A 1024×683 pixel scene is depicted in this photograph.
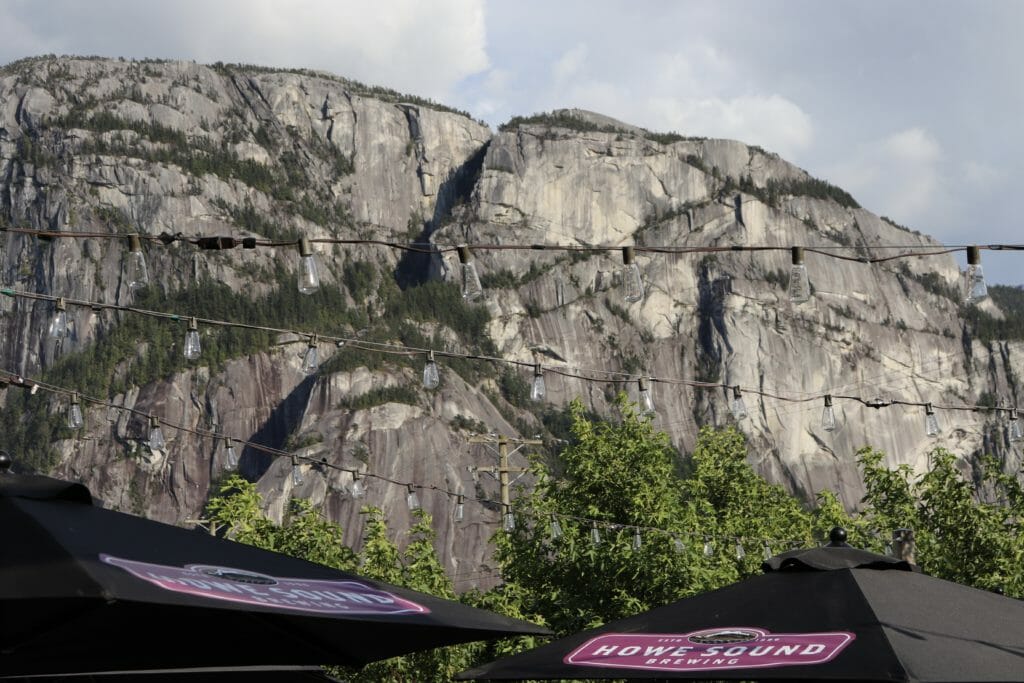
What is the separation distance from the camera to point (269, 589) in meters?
5.46

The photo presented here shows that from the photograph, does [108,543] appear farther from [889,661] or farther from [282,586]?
[889,661]

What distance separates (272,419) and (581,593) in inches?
4924

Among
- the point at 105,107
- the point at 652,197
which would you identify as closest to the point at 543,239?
the point at 652,197

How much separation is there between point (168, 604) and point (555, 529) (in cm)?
1497

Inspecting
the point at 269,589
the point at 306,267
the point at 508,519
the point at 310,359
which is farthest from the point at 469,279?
the point at 508,519

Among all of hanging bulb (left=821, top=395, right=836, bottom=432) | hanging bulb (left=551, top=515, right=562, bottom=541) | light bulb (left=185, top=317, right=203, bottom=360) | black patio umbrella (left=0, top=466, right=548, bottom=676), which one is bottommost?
black patio umbrella (left=0, top=466, right=548, bottom=676)

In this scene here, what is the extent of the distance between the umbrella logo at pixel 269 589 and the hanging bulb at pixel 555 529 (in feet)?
42.5

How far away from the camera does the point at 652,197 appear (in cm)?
18162

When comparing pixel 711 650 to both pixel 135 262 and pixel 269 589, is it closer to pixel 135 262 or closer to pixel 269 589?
pixel 269 589

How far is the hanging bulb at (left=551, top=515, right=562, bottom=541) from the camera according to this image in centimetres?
1909

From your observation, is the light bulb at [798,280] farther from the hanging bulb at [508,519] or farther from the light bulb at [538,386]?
the hanging bulb at [508,519]

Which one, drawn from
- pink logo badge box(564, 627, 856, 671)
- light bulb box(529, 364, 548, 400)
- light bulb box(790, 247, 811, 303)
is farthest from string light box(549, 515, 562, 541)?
pink logo badge box(564, 627, 856, 671)

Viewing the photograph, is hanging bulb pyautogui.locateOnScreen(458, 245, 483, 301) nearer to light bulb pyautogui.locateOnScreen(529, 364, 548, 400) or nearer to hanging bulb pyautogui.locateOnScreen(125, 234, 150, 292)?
hanging bulb pyautogui.locateOnScreen(125, 234, 150, 292)

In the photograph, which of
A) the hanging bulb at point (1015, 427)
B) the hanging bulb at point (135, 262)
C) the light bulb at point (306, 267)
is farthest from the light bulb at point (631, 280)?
the hanging bulb at point (1015, 427)
